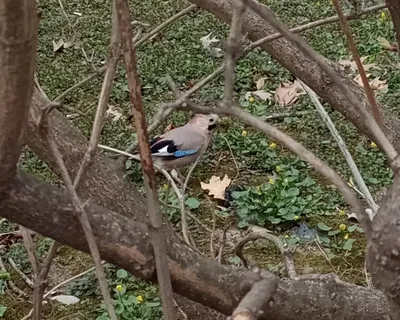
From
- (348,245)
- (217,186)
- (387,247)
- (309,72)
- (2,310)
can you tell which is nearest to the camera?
(387,247)

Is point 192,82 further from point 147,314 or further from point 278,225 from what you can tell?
point 147,314

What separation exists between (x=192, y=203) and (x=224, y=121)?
0.64 meters

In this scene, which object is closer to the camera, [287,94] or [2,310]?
[2,310]

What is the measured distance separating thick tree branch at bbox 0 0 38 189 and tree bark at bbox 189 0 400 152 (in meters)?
0.94

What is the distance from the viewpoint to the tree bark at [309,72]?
5.71 ft

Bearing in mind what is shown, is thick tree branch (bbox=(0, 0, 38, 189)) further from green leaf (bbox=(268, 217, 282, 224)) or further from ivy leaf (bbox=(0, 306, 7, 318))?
green leaf (bbox=(268, 217, 282, 224))

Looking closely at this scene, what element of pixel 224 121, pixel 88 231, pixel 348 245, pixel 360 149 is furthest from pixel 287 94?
pixel 88 231

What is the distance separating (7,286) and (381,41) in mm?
2158

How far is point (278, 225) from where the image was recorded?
107 inches

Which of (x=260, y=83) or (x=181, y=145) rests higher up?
(x=260, y=83)

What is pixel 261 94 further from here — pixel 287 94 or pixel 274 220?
pixel 274 220

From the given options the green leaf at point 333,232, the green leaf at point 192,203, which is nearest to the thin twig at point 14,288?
the green leaf at point 192,203

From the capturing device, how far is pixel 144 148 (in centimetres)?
75

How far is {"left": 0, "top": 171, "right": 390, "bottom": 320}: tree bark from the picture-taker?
0.96 m
